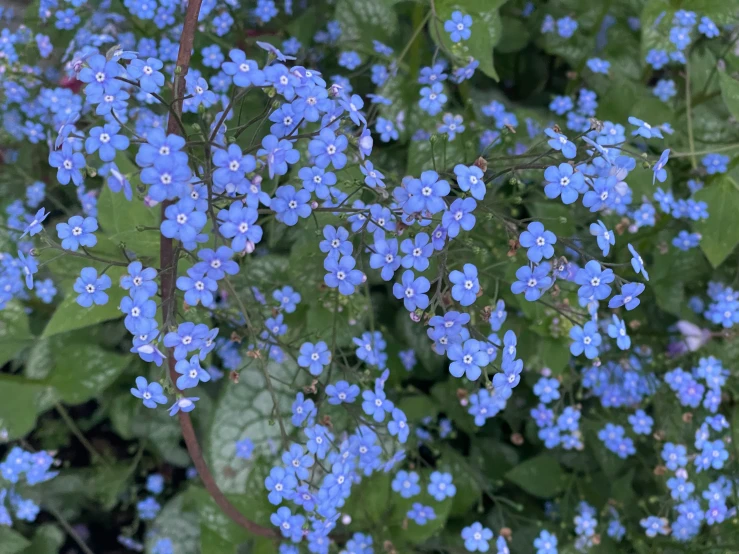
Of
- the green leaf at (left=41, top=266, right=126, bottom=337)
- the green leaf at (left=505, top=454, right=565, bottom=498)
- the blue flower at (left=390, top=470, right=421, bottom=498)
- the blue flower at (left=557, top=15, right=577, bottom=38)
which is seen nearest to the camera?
the green leaf at (left=41, top=266, right=126, bottom=337)

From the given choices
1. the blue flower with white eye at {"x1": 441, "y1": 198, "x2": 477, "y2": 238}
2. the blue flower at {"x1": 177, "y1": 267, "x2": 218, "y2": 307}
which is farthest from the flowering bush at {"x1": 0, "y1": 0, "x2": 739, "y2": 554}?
the blue flower at {"x1": 177, "y1": 267, "x2": 218, "y2": 307}

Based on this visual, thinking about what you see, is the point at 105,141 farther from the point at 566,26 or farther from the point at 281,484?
the point at 566,26

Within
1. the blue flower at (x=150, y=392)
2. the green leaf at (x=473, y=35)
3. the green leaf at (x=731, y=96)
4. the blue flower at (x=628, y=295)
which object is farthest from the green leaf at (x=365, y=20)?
the blue flower at (x=150, y=392)

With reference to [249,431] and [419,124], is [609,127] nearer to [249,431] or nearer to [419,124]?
[419,124]

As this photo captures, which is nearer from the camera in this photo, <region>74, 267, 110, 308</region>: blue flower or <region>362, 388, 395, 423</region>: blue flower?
<region>74, 267, 110, 308</region>: blue flower

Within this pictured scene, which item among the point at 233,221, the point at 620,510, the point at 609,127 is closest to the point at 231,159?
the point at 233,221

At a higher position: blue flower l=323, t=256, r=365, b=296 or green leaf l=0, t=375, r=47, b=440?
blue flower l=323, t=256, r=365, b=296

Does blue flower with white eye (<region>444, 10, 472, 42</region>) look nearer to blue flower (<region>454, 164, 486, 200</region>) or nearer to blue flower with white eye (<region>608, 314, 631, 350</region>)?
blue flower (<region>454, 164, 486, 200</region>)
